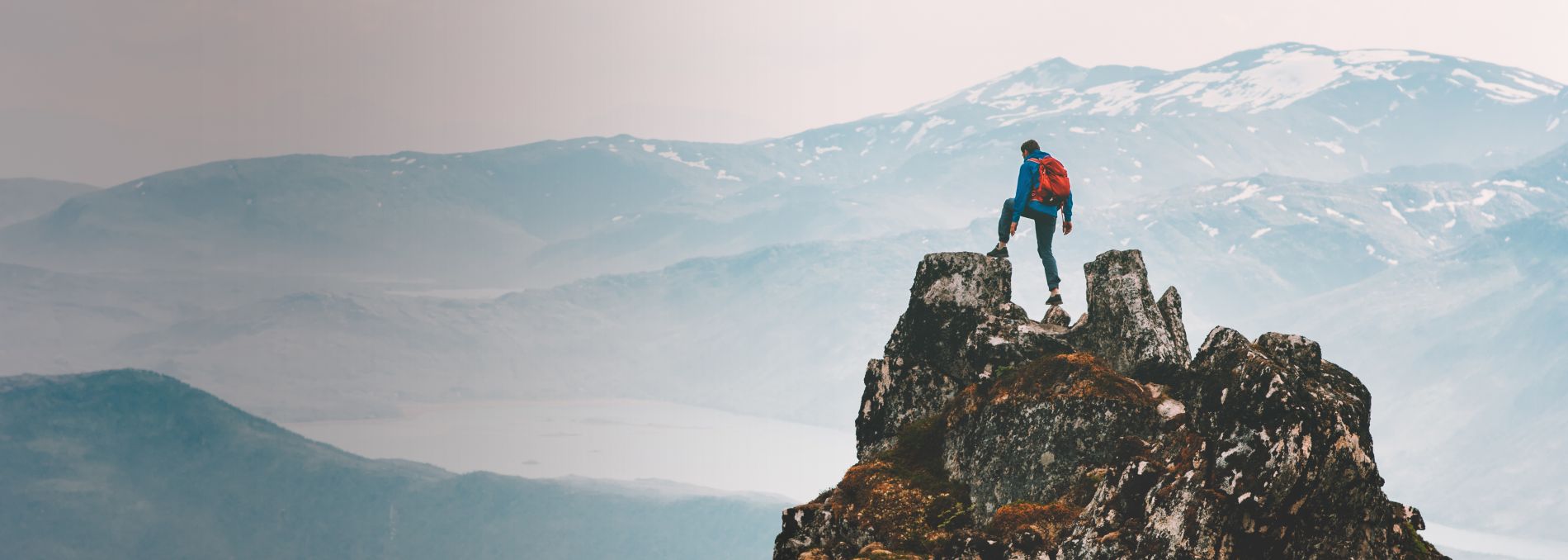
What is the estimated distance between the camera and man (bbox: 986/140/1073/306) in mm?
41844

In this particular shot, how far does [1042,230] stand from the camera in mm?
43594

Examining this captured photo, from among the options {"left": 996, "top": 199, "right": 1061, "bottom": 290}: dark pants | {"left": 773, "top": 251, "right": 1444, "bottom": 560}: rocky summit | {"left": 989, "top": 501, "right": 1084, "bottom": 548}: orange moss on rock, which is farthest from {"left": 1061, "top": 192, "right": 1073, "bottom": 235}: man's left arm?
{"left": 989, "top": 501, "right": 1084, "bottom": 548}: orange moss on rock

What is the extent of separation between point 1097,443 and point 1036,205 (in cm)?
990

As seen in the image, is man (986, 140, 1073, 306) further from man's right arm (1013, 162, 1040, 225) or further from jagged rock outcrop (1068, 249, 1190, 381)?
jagged rock outcrop (1068, 249, 1190, 381)

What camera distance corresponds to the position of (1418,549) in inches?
1168

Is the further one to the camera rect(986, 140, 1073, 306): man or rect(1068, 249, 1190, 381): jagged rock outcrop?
rect(986, 140, 1073, 306): man

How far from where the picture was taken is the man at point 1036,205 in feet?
137

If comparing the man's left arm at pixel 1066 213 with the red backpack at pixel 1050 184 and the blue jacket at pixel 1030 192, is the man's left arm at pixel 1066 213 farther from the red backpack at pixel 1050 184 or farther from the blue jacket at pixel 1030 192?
the red backpack at pixel 1050 184

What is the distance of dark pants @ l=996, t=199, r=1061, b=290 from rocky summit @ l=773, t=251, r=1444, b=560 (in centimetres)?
125

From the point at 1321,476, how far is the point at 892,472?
12.8 metres

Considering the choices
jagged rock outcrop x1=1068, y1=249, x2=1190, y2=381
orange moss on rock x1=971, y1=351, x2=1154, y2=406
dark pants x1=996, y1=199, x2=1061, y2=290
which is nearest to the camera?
orange moss on rock x1=971, y1=351, x2=1154, y2=406

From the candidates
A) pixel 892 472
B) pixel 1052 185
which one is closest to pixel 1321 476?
pixel 892 472

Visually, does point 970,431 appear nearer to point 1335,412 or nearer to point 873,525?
point 873,525

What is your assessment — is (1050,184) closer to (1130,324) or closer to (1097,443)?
(1130,324)
